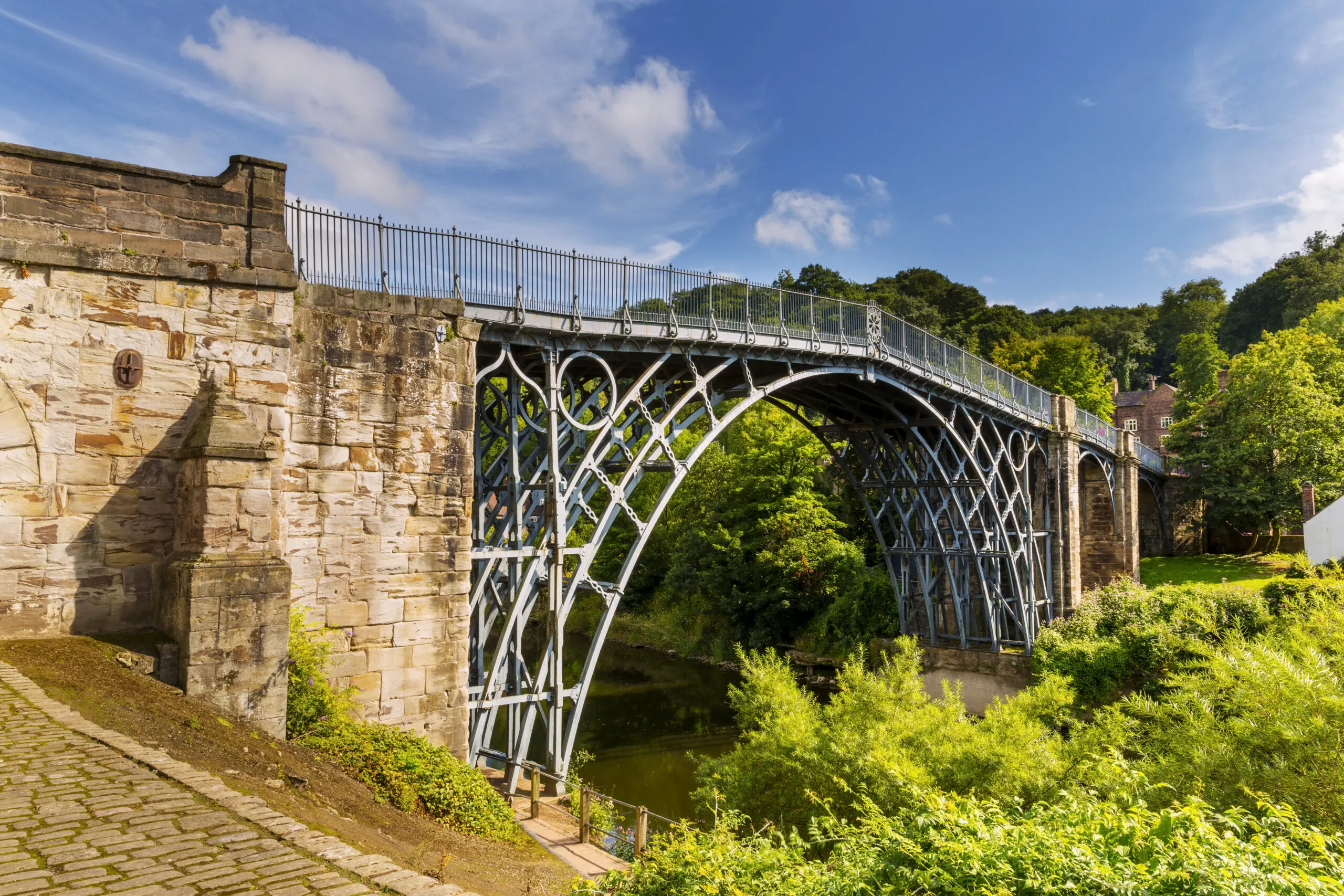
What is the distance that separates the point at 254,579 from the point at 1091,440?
1139 inches

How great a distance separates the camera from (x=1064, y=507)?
26531 millimetres

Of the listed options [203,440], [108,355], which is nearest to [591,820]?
[203,440]

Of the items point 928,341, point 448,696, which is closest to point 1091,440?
point 928,341

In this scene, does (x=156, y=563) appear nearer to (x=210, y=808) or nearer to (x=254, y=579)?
(x=254, y=579)

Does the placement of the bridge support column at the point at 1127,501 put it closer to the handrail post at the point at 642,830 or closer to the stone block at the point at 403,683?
the handrail post at the point at 642,830

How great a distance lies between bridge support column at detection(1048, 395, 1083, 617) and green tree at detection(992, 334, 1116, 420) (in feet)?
57.7

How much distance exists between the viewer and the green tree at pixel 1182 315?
72.5 m

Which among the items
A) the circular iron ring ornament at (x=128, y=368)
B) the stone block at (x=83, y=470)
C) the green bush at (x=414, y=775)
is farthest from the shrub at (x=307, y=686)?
the circular iron ring ornament at (x=128, y=368)

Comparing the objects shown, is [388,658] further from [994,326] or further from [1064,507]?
[994,326]

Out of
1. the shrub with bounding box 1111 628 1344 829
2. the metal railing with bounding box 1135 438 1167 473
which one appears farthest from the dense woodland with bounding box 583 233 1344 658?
the shrub with bounding box 1111 628 1344 829

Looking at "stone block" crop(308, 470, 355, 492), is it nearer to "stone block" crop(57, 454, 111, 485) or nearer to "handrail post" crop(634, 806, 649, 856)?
"stone block" crop(57, 454, 111, 485)

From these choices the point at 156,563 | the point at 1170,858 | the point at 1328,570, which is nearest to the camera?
the point at 1170,858

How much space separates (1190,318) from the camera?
73.1 metres

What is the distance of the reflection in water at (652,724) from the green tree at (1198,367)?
30.7 meters
